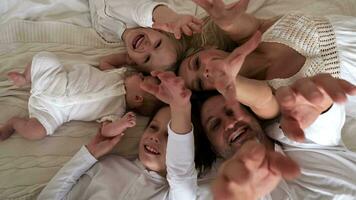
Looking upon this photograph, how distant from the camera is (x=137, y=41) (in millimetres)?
1203

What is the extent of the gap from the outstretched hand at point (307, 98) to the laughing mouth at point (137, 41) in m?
0.47

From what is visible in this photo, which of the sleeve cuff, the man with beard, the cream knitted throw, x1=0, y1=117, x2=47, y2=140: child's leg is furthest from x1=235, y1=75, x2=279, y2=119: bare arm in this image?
x1=0, y1=117, x2=47, y2=140: child's leg

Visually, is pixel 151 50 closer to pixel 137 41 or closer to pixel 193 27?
pixel 137 41

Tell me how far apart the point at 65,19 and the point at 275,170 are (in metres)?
0.85

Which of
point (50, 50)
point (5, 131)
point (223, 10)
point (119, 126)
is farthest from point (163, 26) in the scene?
point (5, 131)

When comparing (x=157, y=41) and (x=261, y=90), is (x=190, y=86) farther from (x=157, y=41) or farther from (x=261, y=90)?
(x=261, y=90)

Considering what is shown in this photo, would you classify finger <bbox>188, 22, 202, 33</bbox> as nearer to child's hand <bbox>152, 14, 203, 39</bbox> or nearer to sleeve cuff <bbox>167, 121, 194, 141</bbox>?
child's hand <bbox>152, 14, 203, 39</bbox>

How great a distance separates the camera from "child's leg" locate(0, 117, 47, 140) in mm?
1091

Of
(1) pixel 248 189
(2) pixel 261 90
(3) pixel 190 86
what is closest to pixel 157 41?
(3) pixel 190 86

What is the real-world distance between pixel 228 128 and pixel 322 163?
0.23 m

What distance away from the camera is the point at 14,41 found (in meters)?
1.26

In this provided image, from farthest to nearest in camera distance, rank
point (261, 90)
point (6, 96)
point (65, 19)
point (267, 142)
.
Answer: point (65, 19) → point (6, 96) → point (267, 142) → point (261, 90)

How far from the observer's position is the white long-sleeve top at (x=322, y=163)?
98cm

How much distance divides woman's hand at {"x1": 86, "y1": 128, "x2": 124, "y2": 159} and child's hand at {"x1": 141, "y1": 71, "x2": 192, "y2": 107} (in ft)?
0.67
